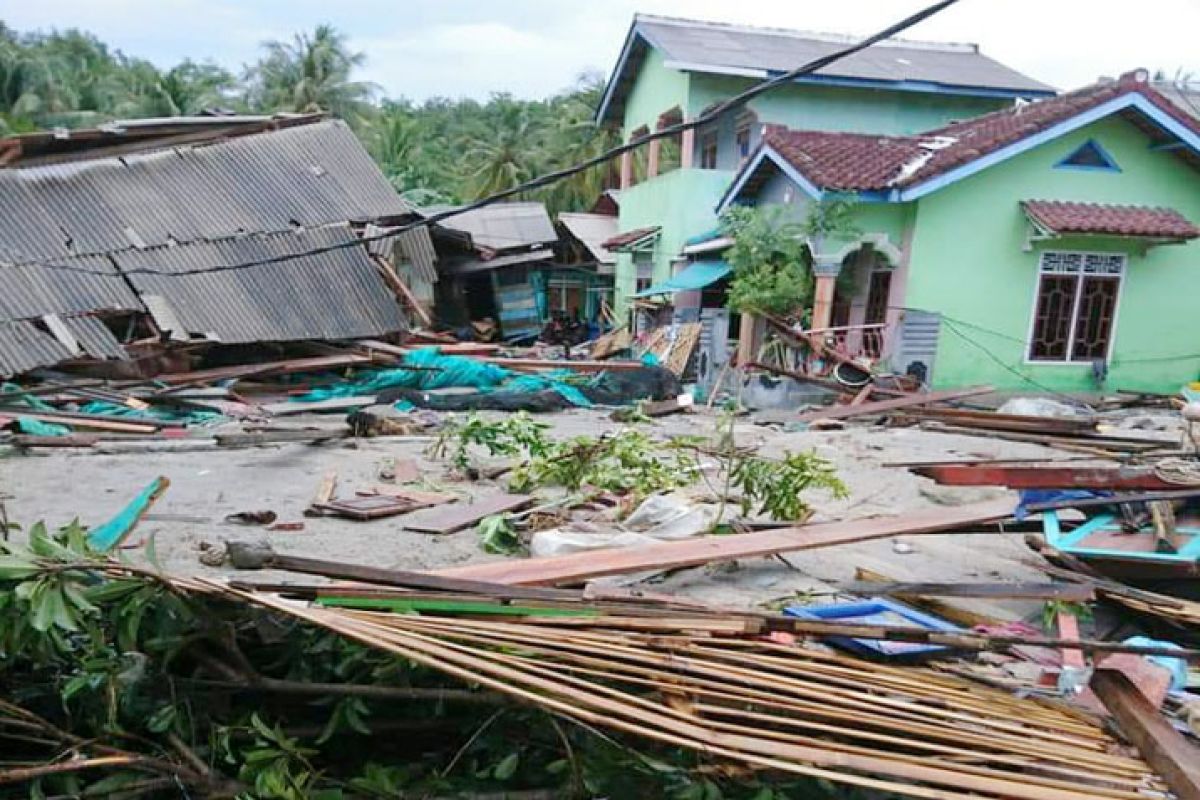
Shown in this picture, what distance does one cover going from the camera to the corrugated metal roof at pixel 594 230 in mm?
21795

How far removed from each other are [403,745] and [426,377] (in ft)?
33.3

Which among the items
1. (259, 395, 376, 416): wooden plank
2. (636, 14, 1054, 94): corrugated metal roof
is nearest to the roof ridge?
(636, 14, 1054, 94): corrugated metal roof

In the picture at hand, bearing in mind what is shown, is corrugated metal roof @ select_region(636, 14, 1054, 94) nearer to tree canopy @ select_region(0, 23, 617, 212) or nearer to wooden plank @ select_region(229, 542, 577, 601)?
tree canopy @ select_region(0, 23, 617, 212)

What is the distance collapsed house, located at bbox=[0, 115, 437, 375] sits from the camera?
1126 cm

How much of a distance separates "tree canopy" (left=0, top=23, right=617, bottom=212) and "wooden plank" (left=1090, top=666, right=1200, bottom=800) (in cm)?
2554

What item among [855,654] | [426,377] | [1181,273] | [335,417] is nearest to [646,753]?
[855,654]

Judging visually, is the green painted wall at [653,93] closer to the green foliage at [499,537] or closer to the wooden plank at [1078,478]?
the green foliage at [499,537]

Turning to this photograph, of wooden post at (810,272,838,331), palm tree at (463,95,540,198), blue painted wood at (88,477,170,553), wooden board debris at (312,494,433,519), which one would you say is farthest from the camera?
palm tree at (463,95,540,198)

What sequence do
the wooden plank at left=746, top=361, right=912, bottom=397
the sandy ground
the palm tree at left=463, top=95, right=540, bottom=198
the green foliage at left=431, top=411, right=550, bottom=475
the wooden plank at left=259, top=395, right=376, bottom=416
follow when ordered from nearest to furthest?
the sandy ground < the green foliage at left=431, top=411, right=550, bottom=475 < the wooden plank at left=259, top=395, right=376, bottom=416 < the wooden plank at left=746, top=361, right=912, bottom=397 < the palm tree at left=463, top=95, right=540, bottom=198

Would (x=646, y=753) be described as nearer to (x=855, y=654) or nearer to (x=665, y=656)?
(x=665, y=656)

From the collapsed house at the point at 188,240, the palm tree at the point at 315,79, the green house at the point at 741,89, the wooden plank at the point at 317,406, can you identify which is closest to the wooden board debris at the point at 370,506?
the wooden plank at the point at 317,406

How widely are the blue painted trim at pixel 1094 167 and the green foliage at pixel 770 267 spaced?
13.6 ft

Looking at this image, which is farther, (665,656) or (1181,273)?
(1181,273)

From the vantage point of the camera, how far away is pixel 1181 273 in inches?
507
